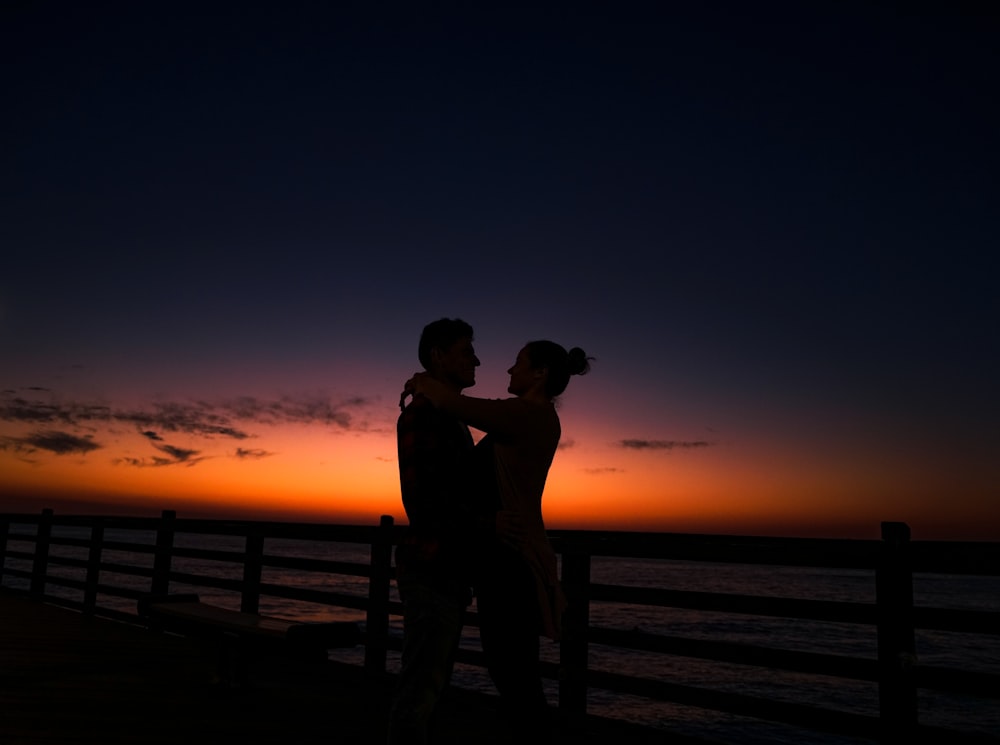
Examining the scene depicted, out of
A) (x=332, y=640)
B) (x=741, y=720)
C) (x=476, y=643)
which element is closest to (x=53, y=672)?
(x=332, y=640)

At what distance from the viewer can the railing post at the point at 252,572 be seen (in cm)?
849

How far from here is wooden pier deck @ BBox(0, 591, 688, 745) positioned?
17.0 feet

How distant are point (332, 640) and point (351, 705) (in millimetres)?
1256

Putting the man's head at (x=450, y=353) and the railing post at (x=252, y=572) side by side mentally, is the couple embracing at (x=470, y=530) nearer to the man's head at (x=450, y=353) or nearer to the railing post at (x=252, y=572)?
the man's head at (x=450, y=353)

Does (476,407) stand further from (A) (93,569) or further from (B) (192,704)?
A: (A) (93,569)

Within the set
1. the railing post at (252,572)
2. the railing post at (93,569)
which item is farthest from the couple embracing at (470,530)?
the railing post at (93,569)

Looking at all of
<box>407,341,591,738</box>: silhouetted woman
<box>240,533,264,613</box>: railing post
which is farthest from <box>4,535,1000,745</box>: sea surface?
<box>407,341,591,738</box>: silhouetted woman

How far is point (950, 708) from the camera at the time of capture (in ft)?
51.0

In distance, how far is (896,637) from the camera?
4465 mm

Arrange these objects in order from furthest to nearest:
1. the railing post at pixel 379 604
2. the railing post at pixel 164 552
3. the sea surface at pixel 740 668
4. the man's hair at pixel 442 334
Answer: the sea surface at pixel 740 668
the railing post at pixel 164 552
the railing post at pixel 379 604
the man's hair at pixel 442 334

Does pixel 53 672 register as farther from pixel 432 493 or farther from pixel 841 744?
pixel 841 744

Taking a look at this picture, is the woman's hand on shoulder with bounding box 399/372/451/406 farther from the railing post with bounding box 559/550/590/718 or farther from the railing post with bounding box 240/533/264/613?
the railing post with bounding box 240/533/264/613

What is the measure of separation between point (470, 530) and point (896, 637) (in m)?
2.82

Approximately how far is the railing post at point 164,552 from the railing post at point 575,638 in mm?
6069
